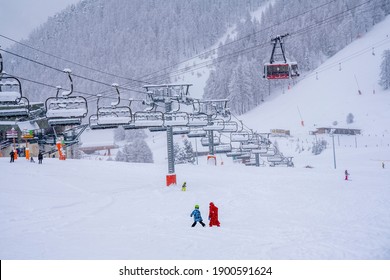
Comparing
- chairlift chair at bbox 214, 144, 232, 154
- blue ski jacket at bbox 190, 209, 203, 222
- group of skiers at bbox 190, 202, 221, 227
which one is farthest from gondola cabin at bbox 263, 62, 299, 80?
chairlift chair at bbox 214, 144, 232, 154

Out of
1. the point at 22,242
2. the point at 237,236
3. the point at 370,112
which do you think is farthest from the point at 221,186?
the point at 370,112

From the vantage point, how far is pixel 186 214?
537 inches

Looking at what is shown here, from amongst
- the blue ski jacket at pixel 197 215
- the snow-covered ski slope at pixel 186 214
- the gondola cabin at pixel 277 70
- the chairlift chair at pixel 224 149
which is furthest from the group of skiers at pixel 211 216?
the chairlift chair at pixel 224 149

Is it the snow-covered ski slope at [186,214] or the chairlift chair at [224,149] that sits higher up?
the chairlift chair at [224,149]

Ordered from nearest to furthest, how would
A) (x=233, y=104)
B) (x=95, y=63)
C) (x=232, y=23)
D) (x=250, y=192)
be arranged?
(x=250, y=192)
(x=233, y=104)
(x=95, y=63)
(x=232, y=23)

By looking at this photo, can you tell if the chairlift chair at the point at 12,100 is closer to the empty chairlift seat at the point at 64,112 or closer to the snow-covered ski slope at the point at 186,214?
the empty chairlift seat at the point at 64,112

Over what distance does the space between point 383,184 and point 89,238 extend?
18602 millimetres

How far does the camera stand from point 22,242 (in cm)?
969

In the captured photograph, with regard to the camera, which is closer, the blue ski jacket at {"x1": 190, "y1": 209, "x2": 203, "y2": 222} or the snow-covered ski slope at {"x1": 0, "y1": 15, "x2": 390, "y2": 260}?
the snow-covered ski slope at {"x1": 0, "y1": 15, "x2": 390, "y2": 260}

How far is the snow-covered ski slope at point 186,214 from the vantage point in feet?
30.2

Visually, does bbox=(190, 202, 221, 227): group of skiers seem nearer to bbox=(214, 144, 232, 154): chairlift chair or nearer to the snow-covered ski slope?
the snow-covered ski slope

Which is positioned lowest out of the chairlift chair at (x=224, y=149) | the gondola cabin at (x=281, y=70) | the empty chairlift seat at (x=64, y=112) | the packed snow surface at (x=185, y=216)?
the packed snow surface at (x=185, y=216)

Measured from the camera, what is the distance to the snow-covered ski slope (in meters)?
9.21
